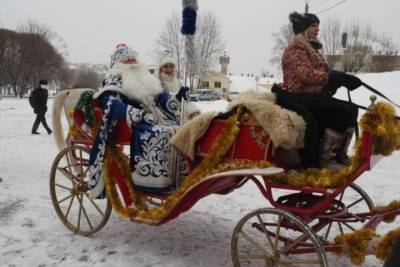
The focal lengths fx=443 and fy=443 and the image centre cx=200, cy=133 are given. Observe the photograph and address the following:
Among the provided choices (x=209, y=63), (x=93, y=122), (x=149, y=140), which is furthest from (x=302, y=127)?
(x=209, y=63)

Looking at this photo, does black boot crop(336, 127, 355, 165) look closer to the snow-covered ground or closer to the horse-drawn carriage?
the horse-drawn carriage

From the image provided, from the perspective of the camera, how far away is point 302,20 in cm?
373

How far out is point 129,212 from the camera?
4250mm

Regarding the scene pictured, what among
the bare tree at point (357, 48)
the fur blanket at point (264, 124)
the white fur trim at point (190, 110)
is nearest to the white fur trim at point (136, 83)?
the white fur trim at point (190, 110)

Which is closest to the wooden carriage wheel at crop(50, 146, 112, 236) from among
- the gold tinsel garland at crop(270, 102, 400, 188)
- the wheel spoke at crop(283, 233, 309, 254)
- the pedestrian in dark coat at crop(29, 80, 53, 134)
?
the wheel spoke at crop(283, 233, 309, 254)

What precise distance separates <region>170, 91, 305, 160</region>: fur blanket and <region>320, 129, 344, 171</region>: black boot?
0.28 metres

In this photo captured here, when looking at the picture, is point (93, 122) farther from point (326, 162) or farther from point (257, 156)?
point (326, 162)

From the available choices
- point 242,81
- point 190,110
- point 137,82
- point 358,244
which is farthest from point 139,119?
point 242,81

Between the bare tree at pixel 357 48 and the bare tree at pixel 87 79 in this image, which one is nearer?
the bare tree at pixel 87 79

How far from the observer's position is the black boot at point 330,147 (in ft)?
11.7

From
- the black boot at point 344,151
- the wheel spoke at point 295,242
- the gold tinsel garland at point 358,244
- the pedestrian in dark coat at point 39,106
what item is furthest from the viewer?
the pedestrian in dark coat at point 39,106

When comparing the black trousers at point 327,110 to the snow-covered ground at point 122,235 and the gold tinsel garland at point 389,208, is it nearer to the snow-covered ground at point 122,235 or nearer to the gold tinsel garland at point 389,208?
the gold tinsel garland at point 389,208

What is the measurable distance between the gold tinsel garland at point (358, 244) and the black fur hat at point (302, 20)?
5.63ft

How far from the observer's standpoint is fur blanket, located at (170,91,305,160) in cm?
320
